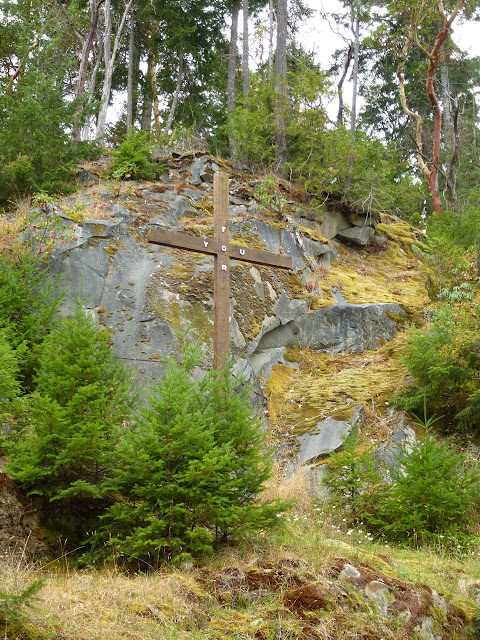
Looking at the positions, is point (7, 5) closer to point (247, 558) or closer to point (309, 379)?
point (309, 379)

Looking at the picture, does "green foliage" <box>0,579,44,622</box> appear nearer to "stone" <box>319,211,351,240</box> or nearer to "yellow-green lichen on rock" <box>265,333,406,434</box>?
"yellow-green lichen on rock" <box>265,333,406,434</box>

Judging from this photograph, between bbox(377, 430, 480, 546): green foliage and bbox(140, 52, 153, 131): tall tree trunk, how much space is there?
→ 63.6 ft

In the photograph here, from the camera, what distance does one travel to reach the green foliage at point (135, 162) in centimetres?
1381

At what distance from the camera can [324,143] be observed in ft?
51.2

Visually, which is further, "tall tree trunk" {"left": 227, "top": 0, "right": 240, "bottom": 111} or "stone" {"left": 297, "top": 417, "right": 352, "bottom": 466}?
"tall tree trunk" {"left": 227, "top": 0, "right": 240, "bottom": 111}

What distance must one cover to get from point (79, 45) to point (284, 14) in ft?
28.7

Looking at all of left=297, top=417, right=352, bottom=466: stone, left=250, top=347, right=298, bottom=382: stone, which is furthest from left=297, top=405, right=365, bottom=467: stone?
left=250, top=347, right=298, bottom=382: stone

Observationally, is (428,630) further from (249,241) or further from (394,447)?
(249,241)

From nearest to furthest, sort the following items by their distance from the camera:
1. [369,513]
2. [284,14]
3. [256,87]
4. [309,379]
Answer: [369,513] < [309,379] < [256,87] < [284,14]

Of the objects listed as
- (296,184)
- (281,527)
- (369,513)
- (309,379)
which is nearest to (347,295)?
(309,379)

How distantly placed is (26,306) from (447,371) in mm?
6050

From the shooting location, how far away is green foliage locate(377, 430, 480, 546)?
265 inches

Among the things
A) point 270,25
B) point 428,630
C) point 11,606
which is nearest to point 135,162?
point 428,630

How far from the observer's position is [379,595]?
195 inches
